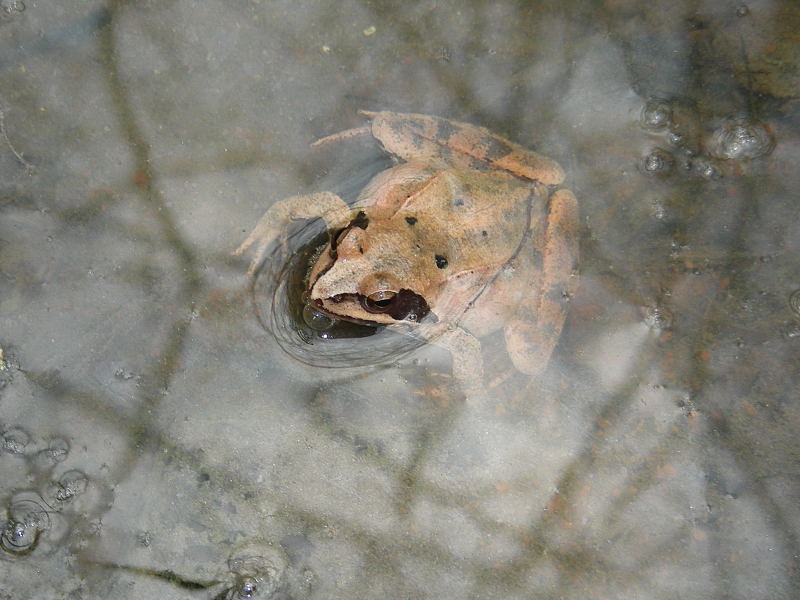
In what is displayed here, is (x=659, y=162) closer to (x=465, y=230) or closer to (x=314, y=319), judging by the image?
(x=465, y=230)

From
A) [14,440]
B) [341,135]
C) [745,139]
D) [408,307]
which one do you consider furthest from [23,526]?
[745,139]

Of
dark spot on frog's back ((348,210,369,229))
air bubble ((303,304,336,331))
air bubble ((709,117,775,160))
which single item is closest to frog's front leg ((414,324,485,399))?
air bubble ((303,304,336,331))

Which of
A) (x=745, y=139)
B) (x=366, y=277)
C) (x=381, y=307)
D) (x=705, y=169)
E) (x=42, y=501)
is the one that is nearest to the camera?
(x=366, y=277)

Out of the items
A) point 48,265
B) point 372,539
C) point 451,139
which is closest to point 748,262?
point 451,139

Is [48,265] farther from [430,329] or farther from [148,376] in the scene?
[430,329]

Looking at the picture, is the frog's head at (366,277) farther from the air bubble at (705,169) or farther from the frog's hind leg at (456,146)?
the air bubble at (705,169)

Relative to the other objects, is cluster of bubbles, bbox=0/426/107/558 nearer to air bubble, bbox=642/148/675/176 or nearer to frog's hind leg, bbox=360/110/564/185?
frog's hind leg, bbox=360/110/564/185
